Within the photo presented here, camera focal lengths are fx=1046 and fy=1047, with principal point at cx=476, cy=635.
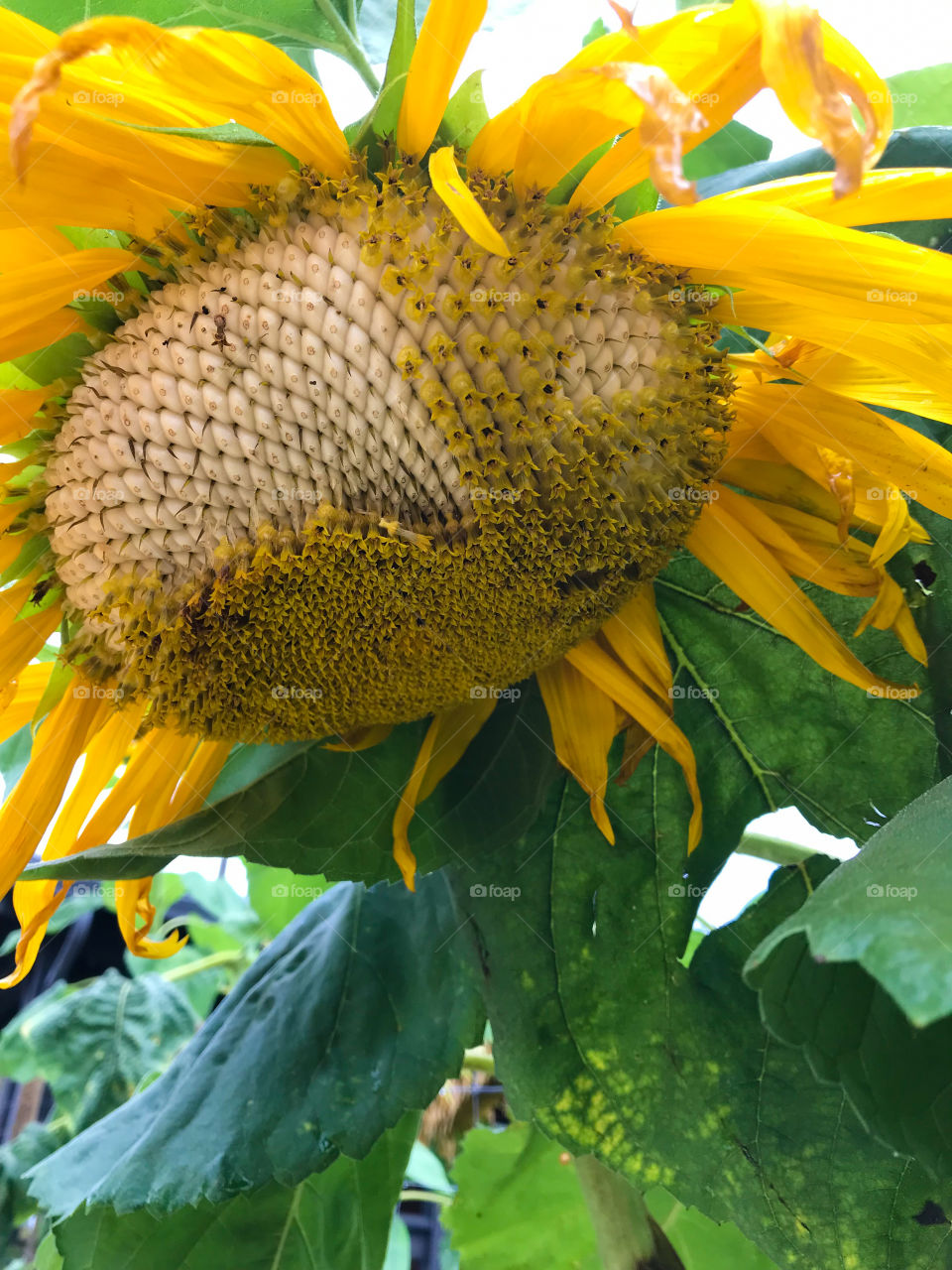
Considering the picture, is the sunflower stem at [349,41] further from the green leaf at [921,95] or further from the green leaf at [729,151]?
the green leaf at [921,95]

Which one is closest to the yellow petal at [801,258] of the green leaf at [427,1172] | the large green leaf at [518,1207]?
the large green leaf at [518,1207]

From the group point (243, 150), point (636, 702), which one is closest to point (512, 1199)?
point (636, 702)

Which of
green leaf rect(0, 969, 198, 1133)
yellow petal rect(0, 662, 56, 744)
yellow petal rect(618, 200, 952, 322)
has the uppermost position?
yellow petal rect(618, 200, 952, 322)

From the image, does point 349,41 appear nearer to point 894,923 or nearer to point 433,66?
point 433,66

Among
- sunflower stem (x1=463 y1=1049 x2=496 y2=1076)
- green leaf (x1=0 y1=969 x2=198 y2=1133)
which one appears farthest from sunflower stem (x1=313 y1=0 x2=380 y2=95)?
green leaf (x1=0 y1=969 x2=198 y2=1133)

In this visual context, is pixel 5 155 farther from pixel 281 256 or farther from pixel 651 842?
pixel 651 842

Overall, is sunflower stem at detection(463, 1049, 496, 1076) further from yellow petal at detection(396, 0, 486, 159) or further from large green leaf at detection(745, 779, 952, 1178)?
yellow petal at detection(396, 0, 486, 159)

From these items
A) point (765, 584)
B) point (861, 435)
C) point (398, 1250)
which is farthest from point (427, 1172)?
point (861, 435)
